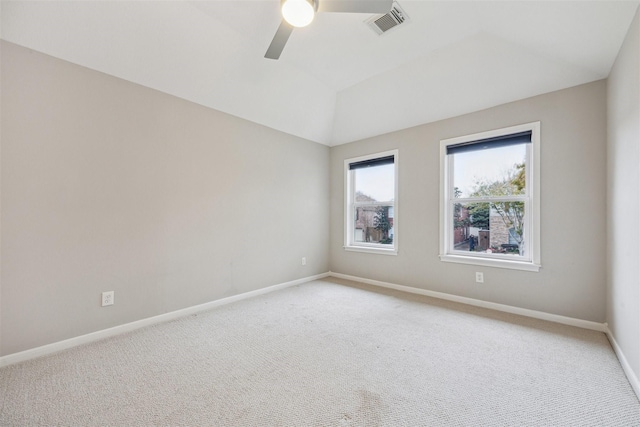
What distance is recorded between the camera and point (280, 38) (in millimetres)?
2004

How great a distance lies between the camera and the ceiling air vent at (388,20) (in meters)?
2.29

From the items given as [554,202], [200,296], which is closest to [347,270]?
[200,296]

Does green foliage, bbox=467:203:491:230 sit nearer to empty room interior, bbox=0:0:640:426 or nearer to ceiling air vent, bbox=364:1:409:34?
empty room interior, bbox=0:0:640:426

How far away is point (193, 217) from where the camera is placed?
9.79 feet

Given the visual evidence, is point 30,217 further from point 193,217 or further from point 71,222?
point 193,217

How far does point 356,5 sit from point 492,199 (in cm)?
262

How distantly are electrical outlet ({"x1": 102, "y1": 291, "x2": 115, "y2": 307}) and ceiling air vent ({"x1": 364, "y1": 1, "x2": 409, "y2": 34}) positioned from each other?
11.2ft

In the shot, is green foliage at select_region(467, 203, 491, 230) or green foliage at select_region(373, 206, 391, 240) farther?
green foliage at select_region(373, 206, 391, 240)

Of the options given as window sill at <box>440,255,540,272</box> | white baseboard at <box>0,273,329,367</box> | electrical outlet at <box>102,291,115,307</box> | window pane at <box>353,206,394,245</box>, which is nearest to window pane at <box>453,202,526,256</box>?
window sill at <box>440,255,540,272</box>

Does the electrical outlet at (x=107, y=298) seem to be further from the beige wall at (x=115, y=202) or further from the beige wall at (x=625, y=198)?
the beige wall at (x=625, y=198)

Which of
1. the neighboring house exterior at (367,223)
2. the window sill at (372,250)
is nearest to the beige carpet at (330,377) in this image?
the window sill at (372,250)

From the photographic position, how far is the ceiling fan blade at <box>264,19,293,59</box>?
188 cm

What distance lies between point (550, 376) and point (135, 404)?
266cm

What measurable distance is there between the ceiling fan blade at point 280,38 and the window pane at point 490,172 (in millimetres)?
2580
